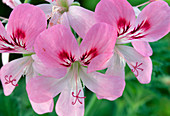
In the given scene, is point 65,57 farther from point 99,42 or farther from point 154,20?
A: point 154,20

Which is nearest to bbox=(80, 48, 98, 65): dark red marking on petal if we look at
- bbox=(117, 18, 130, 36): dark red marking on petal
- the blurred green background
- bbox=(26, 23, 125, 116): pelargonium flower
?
bbox=(26, 23, 125, 116): pelargonium flower

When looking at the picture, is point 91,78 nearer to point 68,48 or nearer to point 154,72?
point 68,48

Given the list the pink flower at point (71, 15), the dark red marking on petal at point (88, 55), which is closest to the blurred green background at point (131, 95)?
the pink flower at point (71, 15)

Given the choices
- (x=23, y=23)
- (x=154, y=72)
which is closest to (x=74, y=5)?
(x=23, y=23)

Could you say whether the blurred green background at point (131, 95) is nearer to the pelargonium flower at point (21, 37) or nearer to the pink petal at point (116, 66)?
the pink petal at point (116, 66)

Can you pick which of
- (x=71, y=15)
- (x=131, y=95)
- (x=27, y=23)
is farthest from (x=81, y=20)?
(x=131, y=95)

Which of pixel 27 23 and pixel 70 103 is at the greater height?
pixel 27 23
